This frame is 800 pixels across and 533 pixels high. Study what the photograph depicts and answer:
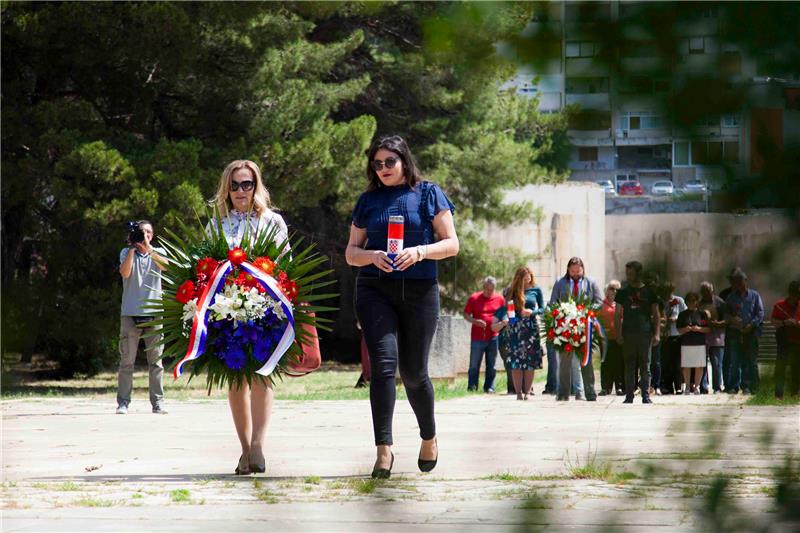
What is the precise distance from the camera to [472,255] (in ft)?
88.1

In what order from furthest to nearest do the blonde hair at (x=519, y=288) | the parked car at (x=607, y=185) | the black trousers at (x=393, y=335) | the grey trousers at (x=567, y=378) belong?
the blonde hair at (x=519, y=288), the grey trousers at (x=567, y=378), the black trousers at (x=393, y=335), the parked car at (x=607, y=185)

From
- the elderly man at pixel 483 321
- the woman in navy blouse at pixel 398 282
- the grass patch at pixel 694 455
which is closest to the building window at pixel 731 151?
the grass patch at pixel 694 455

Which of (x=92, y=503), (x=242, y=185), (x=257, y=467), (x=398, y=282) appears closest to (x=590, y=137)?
(x=92, y=503)

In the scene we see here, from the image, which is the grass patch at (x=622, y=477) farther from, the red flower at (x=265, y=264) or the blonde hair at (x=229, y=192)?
the blonde hair at (x=229, y=192)

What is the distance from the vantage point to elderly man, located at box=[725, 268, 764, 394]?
1.28m

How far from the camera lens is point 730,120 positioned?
120cm

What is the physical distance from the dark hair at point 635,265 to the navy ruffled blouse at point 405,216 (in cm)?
534

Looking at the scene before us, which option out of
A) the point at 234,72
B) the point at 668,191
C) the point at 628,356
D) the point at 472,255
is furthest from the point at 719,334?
the point at 472,255

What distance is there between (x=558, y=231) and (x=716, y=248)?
29.9 meters

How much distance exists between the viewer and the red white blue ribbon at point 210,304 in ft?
23.0

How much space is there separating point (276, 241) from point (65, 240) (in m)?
13.8

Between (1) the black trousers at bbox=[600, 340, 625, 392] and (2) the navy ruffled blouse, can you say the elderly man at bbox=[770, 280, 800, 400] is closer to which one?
(2) the navy ruffled blouse

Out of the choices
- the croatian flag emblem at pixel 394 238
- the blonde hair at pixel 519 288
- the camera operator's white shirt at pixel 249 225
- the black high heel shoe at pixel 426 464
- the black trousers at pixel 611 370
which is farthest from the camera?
the black trousers at pixel 611 370

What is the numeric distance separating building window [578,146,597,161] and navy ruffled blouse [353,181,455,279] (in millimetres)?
5386
